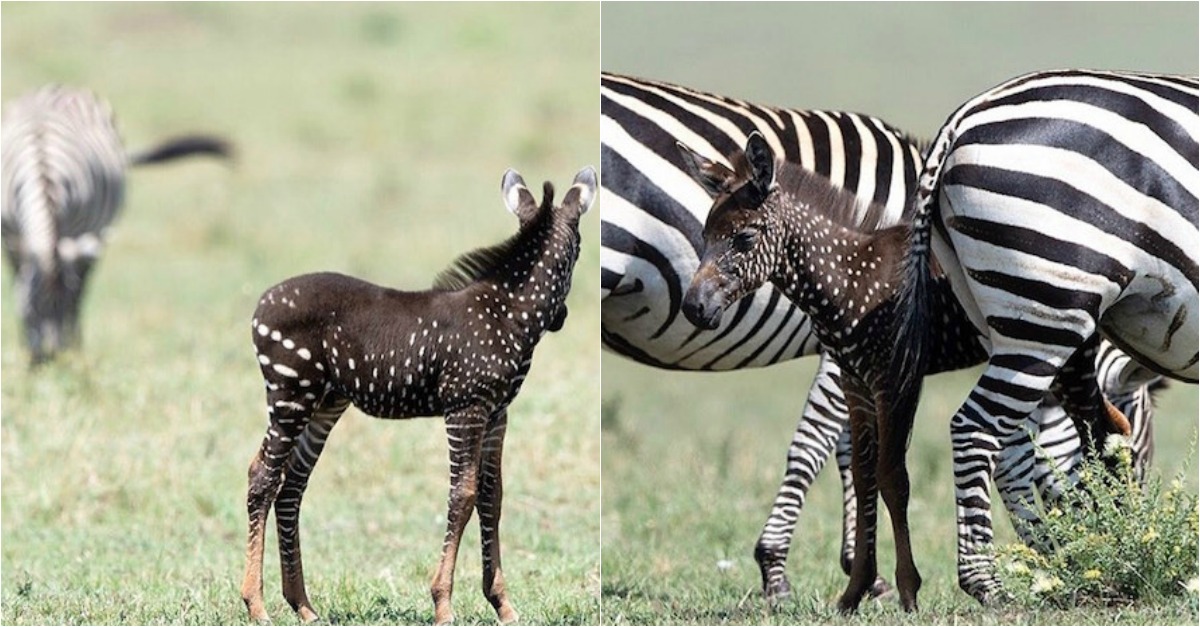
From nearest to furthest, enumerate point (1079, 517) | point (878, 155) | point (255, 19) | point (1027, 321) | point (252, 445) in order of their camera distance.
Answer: point (1027, 321) < point (1079, 517) < point (878, 155) < point (252, 445) < point (255, 19)

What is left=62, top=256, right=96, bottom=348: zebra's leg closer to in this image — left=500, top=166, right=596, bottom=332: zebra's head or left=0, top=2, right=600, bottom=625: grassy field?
left=0, top=2, right=600, bottom=625: grassy field

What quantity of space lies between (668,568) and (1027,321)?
2904 mm

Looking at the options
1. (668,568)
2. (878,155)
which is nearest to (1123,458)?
(878,155)

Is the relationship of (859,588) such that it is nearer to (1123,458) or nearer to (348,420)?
(1123,458)

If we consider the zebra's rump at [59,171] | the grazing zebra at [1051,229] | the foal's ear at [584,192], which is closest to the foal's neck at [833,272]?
the grazing zebra at [1051,229]

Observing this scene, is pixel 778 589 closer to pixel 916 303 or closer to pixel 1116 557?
pixel 1116 557

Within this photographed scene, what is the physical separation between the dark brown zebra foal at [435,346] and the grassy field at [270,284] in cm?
60

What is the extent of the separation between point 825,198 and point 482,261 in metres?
1.32

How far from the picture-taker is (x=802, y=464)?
25.2 feet

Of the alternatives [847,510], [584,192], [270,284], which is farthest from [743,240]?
[270,284]

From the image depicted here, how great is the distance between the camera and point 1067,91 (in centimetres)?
603

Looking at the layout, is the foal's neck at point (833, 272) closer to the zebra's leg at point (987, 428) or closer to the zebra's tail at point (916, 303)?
the zebra's tail at point (916, 303)

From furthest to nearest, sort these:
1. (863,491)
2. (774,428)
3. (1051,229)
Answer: (774,428) → (863,491) → (1051,229)

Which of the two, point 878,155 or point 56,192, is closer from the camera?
point 878,155
